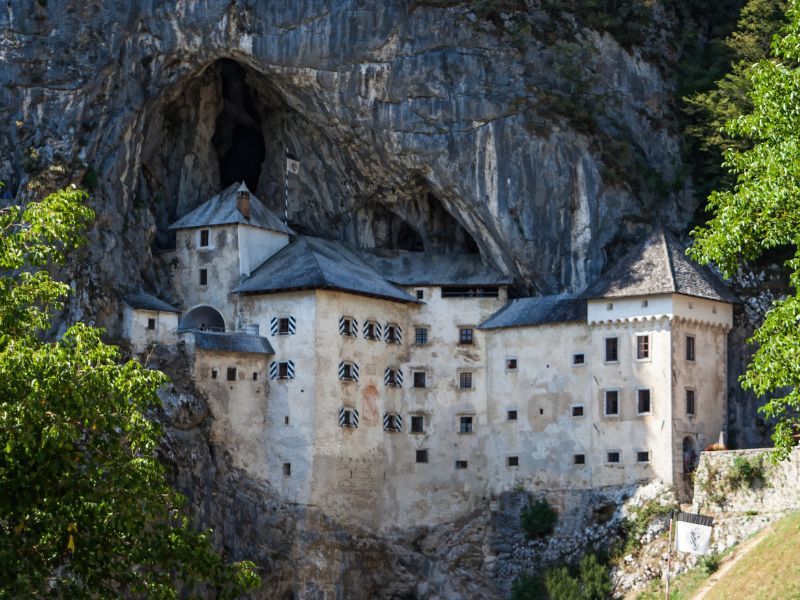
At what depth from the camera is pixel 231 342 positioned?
273 ft

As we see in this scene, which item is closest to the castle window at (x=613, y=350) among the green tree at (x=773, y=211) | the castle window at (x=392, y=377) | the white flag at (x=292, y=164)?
the castle window at (x=392, y=377)

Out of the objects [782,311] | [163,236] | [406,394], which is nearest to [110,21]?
[163,236]

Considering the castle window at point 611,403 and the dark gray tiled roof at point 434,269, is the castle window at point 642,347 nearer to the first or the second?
the castle window at point 611,403

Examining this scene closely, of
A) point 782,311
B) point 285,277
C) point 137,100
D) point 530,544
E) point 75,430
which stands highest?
point 137,100

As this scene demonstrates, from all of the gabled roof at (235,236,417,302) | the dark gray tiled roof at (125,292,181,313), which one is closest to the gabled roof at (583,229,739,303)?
the gabled roof at (235,236,417,302)

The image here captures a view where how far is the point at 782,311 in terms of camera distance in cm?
4325

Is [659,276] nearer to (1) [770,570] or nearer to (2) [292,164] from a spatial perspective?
(1) [770,570]

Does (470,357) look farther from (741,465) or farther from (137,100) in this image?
(137,100)

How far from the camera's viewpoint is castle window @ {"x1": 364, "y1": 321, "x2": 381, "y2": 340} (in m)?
85.4

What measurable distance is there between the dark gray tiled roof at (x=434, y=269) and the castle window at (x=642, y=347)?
9.05 m

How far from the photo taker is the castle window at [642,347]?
267 feet

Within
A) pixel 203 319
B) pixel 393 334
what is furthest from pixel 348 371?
pixel 203 319

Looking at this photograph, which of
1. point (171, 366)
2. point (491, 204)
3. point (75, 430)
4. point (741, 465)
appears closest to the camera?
point (75, 430)

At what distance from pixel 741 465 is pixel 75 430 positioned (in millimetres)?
46259
